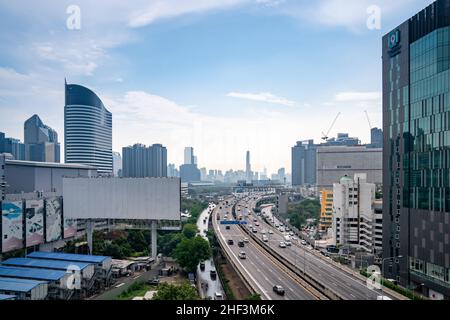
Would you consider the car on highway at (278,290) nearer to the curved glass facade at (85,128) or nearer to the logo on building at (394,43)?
the logo on building at (394,43)

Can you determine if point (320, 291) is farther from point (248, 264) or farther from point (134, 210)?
point (134, 210)

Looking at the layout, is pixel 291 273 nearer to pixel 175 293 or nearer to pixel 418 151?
pixel 175 293

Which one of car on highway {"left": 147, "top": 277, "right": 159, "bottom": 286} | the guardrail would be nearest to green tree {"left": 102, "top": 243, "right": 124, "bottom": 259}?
car on highway {"left": 147, "top": 277, "right": 159, "bottom": 286}

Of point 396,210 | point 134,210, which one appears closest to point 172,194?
point 134,210

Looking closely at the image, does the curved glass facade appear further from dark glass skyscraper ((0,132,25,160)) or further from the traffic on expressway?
the traffic on expressway
